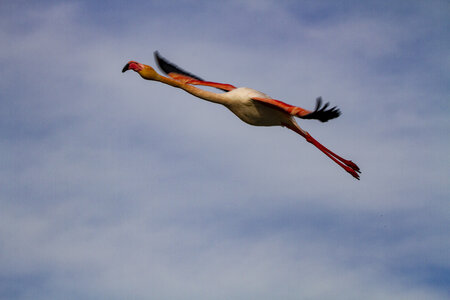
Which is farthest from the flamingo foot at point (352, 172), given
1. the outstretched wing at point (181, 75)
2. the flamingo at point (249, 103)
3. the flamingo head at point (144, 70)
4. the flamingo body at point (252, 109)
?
the flamingo head at point (144, 70)

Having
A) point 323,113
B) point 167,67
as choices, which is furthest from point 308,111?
point 167,67

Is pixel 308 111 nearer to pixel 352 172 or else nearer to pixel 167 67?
pixel 352 172

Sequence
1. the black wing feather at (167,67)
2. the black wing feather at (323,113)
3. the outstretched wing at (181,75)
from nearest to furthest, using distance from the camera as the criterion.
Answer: the black wing feather at (323,113) → the outstretched wing at (181,75) → the black wing feather at (167,67)

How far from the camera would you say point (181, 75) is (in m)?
16.1

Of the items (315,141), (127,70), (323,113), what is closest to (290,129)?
(315,141)

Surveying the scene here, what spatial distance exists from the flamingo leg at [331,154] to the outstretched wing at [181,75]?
1.77 metres

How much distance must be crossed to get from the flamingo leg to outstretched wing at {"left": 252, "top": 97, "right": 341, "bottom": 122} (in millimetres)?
1136

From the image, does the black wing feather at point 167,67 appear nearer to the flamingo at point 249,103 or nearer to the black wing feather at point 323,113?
the flamingo at point 249,103

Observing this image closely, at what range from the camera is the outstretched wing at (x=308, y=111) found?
12602 mm

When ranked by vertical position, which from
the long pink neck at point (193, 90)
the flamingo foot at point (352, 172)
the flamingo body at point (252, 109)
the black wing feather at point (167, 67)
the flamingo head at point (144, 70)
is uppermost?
the black wing feather at point (167, 67)

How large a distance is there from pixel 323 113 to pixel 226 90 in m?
3.37

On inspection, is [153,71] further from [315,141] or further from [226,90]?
[315,141]

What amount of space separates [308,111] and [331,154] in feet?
7.40

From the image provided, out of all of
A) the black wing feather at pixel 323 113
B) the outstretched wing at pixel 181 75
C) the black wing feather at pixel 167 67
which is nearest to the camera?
the black wing feather at pixel 323 113
